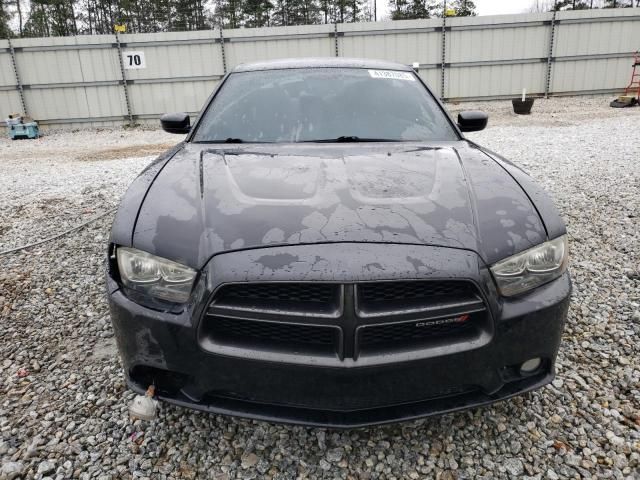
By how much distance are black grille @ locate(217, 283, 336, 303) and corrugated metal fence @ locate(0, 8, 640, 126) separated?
14.9 meters

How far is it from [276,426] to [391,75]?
2385 mm

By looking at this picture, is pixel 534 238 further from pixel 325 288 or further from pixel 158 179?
pixel 158 179

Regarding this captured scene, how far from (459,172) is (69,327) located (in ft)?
7.98

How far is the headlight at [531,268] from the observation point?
5.23 feet

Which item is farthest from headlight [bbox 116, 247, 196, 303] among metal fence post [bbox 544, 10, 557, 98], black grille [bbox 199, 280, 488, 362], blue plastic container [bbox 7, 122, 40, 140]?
metal fence post [bbox 544, 10, 557, 98]

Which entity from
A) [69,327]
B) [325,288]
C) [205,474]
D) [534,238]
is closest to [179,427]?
[205,474]

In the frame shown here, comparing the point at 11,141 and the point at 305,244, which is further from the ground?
the point at 305,244

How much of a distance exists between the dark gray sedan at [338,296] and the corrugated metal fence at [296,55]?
14.5 metres

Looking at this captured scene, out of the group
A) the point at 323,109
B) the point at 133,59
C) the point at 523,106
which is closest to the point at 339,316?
the point at 323,109

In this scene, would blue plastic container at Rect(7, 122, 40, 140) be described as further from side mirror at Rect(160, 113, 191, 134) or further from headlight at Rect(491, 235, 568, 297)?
headlight at Rect(491, 235, 568, 297)

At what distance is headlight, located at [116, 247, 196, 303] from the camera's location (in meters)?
1.58

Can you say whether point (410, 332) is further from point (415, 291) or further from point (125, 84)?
point (125, 84)

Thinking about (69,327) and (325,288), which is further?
(69,327)

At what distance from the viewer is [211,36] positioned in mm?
14812
